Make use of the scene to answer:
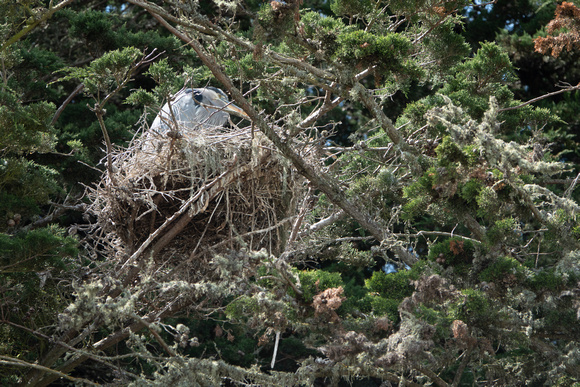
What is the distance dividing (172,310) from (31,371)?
1001 mm

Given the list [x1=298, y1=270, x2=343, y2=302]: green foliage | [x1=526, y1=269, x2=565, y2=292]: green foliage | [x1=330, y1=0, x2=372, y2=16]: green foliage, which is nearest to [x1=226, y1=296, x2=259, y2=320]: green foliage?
[x1=298, y1=270, x2=343, y2=302]: green foliage

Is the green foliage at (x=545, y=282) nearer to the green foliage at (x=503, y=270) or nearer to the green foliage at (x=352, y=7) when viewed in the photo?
the green foliage at (x=503, y=270)

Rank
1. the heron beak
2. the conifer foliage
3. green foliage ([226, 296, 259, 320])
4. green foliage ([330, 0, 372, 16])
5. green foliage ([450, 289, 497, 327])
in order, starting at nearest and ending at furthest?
the conifer foliage → green foliage ([226, 296, 259, 320]) → green foliage ([450, 289, 497, 327]) → green foliage ([330, 0, 372, 16]) → the heron beak

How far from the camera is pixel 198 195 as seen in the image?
397 centimetres

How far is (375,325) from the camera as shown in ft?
12.5

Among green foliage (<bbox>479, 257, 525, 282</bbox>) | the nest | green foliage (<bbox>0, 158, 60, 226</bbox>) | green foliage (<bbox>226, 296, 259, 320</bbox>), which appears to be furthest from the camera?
green foliage (<bbox>0, 158, 60, 226</bbox>)

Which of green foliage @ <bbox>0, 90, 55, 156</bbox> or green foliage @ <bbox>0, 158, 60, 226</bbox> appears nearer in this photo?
green foliage @ <bbox>0, 90, 55, 156</bbox>

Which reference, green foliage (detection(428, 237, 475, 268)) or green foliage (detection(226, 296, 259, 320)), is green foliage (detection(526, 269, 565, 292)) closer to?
green foliage (detection(428, 237, 475, 268))

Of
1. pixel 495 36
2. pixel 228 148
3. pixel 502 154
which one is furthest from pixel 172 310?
pixel 495 36

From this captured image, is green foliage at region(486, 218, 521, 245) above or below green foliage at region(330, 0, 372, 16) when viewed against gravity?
below

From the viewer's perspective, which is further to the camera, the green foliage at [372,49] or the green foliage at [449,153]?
the green foliage at [372,49]

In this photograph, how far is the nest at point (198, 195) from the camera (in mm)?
4148

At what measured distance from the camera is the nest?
163 inches

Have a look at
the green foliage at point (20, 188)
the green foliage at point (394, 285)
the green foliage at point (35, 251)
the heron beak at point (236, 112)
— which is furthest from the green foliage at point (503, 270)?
the green foliage at point (20, 188)
